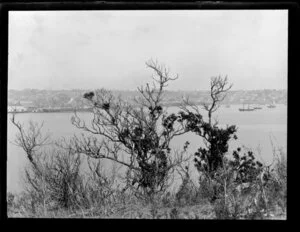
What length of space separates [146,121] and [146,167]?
1.61 feet

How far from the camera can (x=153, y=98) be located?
4.88m

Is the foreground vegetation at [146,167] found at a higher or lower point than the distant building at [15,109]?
lower

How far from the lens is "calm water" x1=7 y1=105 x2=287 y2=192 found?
478 cm

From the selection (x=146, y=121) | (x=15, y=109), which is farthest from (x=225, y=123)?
(x=15, y=109)

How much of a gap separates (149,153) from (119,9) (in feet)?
5.03

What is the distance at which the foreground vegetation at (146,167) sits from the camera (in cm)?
483

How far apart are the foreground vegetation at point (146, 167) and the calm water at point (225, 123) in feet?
0.20

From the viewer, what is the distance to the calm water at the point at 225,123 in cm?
478

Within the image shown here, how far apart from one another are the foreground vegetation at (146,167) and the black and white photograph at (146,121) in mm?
11

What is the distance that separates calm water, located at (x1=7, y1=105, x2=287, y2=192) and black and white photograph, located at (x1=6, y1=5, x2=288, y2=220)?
1 cm

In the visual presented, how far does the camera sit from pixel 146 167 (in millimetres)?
4926

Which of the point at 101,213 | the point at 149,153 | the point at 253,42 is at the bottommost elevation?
the point at 101,213

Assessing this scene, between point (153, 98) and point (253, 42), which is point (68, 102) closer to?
point (153, 98)
